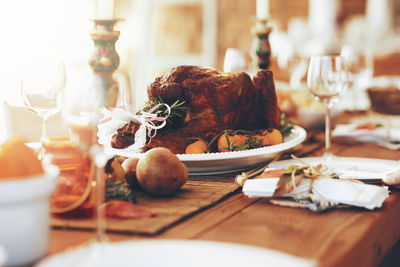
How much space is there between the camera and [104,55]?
4.51ft

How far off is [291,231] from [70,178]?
14.4 inches

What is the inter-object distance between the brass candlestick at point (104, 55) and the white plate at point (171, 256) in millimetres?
799

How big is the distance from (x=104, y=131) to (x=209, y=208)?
0.42 meters

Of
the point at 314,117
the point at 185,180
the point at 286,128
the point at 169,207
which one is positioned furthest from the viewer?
the point at 314,117

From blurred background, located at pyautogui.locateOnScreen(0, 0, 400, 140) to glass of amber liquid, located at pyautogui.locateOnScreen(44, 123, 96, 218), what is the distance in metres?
2.06

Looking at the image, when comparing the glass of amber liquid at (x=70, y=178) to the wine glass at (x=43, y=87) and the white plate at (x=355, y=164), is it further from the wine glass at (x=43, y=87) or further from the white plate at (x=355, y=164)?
the white plate at (x=355, y=164)

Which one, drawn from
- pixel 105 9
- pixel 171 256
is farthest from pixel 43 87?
pixel 171 256

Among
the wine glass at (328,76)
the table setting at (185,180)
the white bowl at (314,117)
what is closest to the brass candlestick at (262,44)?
the white bowl at (314,117)

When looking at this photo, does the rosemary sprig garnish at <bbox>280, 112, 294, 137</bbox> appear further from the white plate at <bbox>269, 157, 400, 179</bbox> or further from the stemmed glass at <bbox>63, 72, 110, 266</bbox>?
the stemmed glass at <bbox>63, 72, 110, 266</bbox>

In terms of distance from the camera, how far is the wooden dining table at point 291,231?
2.35ft

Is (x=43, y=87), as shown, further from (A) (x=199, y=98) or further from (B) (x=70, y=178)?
(A) (x=199, y=98)

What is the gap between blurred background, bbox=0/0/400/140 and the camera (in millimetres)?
3916

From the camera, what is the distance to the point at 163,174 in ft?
3.21

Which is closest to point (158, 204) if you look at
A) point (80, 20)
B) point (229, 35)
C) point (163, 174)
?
point (163, 174)
